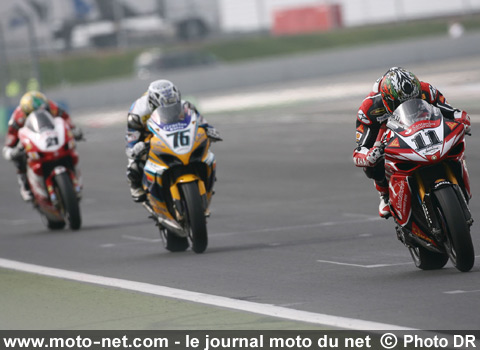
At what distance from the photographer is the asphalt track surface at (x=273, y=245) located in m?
8.13

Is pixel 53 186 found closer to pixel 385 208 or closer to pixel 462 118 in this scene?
pixel 385 208

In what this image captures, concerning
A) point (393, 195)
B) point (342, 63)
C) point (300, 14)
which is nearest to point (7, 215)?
point (393, 195)

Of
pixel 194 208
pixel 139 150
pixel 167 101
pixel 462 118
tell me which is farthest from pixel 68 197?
pixel 462 118

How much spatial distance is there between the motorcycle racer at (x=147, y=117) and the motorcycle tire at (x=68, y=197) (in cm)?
213

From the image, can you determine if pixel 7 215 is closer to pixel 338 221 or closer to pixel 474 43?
pixel 338 221

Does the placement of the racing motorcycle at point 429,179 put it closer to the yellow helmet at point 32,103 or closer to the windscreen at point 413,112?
the windscreen at point 413,112

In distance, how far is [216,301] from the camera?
8.51m

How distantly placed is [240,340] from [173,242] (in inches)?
180

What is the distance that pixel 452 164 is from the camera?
28.3ft

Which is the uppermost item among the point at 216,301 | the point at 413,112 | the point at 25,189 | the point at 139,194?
the point at 413,112

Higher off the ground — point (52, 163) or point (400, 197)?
point (400, 197)

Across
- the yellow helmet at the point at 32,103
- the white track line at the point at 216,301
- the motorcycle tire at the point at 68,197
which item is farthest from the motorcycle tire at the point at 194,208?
the yellow helmet at the point at 32,103

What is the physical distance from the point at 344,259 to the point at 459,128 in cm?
211

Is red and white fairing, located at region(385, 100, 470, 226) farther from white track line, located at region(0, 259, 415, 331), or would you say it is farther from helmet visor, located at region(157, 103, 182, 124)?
helmet visor, located at region(157, 103, 182, 124)
